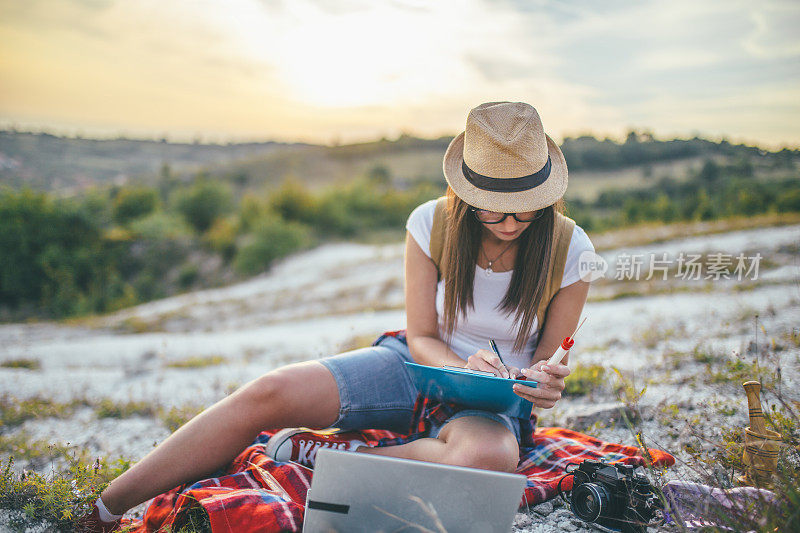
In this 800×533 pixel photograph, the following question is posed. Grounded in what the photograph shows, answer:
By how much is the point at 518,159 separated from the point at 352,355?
3.62ft

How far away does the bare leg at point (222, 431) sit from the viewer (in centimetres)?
180

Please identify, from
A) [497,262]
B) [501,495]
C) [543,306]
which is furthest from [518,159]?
[501,495]

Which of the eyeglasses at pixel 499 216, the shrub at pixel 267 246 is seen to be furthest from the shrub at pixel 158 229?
the eyeglasses at pixel 499 216

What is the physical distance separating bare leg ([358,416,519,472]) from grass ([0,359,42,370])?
23.2 feet

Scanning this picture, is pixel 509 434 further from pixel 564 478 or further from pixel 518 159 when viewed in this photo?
pixel 518 159

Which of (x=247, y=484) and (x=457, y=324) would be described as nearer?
(x=247, y=484)

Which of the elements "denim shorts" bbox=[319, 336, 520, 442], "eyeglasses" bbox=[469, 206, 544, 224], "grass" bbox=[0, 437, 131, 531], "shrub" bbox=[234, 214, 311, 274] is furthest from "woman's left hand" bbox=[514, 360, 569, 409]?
"shrub" bbox=[234, 214, 311, 274]

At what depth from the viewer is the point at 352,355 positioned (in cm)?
218

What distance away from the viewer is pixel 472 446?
1.77 m

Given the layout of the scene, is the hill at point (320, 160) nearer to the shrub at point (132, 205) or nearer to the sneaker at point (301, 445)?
the shrub at point (132, 205)

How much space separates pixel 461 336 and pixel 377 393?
469 millimetres

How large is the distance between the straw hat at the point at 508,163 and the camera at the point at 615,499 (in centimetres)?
103

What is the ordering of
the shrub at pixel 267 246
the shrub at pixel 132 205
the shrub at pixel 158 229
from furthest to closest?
1. the shrub at pixel 132 205
2. the shrub at pixel 158 229
3. the shrub at pixel 267 246

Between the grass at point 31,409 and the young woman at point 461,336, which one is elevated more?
Result: the young woman at point 461,336
